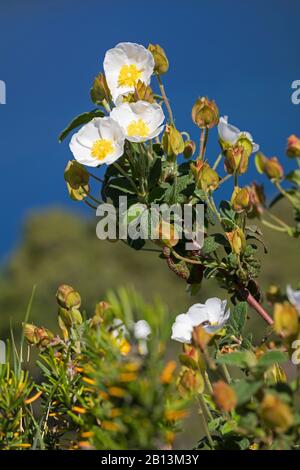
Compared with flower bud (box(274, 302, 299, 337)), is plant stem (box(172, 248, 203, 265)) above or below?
above

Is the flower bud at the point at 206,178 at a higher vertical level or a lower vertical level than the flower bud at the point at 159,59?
lower

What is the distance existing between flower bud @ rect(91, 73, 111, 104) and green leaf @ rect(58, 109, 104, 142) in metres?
0.02

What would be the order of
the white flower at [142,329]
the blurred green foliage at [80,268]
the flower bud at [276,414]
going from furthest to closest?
the blurred green foliage at [80,268] → the white flower at [142,329] → the flower bud at [276,414]

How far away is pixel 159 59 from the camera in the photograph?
105 cm

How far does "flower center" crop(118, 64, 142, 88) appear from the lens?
1.02m

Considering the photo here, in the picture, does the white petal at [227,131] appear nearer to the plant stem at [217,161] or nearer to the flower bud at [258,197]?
the plant stem at [217,161]

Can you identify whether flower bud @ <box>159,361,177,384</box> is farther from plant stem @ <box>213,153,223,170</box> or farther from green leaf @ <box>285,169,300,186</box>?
plant stem @ <box>213,153,223,170</box>

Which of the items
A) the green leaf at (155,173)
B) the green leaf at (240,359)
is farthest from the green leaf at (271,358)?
the green leaf at (155,173)

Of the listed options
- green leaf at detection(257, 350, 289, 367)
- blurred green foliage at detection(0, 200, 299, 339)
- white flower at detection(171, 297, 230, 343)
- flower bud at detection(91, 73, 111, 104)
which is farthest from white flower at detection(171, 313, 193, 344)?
blurred green foliage at detection(0, 200, 299, 339)

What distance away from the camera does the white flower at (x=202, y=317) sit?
0.93 metres

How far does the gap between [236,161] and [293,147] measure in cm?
16

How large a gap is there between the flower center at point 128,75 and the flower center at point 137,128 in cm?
10

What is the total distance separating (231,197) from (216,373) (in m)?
0.27
